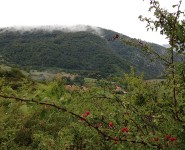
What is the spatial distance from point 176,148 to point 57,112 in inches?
60.0

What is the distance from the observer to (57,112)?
3.12 m

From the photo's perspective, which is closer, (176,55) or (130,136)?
(130,136)

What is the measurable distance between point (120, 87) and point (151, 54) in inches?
34.7

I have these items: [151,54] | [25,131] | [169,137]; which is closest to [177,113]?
[169,137]

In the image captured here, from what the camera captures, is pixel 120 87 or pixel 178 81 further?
pixel 120 87

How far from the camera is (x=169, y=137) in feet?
11.9

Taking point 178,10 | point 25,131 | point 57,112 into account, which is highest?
point 178,10

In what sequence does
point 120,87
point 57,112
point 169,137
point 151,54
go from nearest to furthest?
point 57,112, point 169,137, point 151,54, point 120,87

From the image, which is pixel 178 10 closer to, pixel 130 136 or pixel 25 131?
pixel 130 136

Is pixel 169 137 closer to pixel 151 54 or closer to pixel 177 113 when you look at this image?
pixel 177 113

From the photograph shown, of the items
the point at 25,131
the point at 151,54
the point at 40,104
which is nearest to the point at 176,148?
the point at 151,54

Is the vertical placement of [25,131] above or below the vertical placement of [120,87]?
below

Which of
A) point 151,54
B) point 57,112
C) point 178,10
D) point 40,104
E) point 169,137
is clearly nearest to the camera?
→ point 40,104

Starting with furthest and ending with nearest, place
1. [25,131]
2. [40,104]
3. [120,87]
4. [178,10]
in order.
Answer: [25,131], [120,87], [178,10], [40,104]
